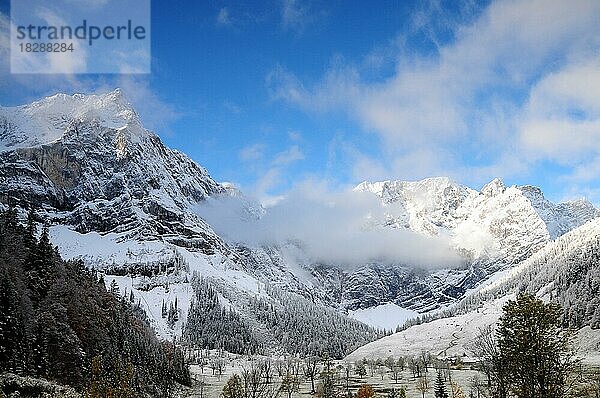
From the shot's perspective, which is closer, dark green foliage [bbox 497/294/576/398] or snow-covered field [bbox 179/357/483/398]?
dark green foliage [bbox 497/294/576/398]

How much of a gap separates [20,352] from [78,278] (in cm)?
5017

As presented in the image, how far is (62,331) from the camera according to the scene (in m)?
76.6

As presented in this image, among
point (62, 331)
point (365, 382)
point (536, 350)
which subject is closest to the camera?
point (536, 350)

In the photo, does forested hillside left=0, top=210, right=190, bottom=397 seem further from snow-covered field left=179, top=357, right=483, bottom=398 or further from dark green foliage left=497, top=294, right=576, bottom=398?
dark green foliage left=497, top=294, right=576, bottom=398

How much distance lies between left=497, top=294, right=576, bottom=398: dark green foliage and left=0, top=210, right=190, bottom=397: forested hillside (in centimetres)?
4215

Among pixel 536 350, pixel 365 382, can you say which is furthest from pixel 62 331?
pixel 365 382

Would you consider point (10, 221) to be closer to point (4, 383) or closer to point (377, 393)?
point (4, 383)

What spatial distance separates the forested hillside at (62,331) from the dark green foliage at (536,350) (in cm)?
4215

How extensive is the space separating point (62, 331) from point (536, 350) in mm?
70109

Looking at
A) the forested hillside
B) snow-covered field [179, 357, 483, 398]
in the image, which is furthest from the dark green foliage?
snow-covered field [179, 357, 483, 398]

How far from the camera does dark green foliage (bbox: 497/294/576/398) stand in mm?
27047

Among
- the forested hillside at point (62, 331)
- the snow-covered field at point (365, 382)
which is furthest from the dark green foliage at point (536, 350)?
the snow-covered field at point (365, 382)

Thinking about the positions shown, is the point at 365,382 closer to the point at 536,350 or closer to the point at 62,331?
the point at 62,331

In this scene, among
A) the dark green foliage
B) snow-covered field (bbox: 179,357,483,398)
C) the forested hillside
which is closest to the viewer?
the dark green foliage
